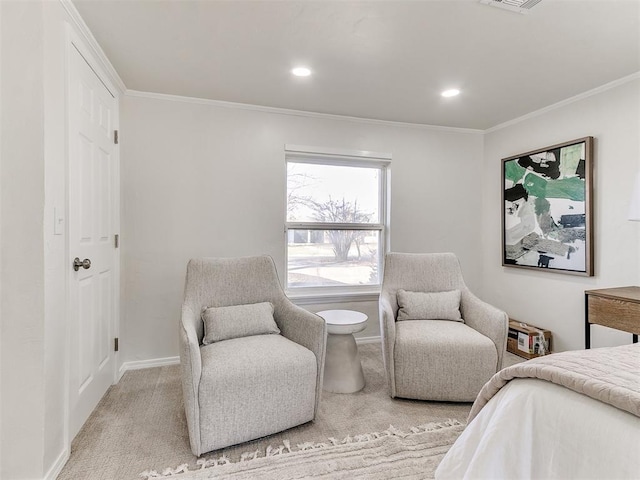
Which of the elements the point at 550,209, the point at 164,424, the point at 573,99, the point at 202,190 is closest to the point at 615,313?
the point at 550,209

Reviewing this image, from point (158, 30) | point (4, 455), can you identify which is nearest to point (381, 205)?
point (158, 30)

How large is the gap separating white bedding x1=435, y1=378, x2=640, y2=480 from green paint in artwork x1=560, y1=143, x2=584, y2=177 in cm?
246

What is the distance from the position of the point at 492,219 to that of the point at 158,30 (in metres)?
3.43

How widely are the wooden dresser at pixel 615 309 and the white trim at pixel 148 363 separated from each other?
3.20m

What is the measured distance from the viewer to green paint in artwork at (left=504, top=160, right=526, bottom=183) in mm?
3334

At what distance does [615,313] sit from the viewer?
7.38 ft

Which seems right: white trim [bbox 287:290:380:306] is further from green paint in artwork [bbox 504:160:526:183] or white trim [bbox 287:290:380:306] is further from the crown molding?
the crown molding

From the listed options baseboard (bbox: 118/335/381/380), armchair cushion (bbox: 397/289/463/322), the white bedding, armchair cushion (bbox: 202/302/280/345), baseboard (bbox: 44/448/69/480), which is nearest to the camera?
the white bedding

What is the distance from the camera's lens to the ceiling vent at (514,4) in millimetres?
1658

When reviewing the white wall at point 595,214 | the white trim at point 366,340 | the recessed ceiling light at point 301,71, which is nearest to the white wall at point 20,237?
A: the recessed ceiling light at point 301,71

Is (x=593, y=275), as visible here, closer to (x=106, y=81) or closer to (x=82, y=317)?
(x=82, y=317)

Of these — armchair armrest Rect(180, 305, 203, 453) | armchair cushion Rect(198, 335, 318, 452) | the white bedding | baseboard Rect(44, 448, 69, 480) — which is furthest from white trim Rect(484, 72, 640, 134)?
baseboard Rect(44, 448, 69, 480)

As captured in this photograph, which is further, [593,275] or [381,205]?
[381,205]

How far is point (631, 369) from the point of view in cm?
103
